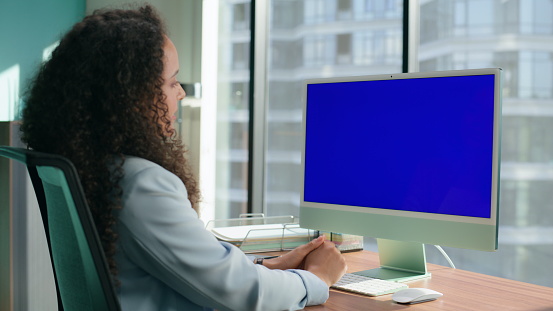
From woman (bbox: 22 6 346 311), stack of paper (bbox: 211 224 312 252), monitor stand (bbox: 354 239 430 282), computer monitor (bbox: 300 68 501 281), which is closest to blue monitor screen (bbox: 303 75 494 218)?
computer monitor (bbox: 300 68 501 281)

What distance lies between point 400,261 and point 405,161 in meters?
0.29

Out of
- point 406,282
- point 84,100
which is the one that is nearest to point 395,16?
point 406,282

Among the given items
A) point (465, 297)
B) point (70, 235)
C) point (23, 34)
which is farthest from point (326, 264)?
point (23, 34)

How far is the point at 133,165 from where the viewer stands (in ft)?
3.13

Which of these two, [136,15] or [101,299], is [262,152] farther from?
[101,299]

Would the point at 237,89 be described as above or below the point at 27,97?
above

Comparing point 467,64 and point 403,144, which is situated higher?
point 467,64

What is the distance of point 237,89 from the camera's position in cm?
373

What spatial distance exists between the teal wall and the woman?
8.59 ft

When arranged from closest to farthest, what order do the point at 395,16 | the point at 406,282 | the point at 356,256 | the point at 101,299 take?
the point at 101,299, the point at 406,282, the point at 356,256, the point at 395,16

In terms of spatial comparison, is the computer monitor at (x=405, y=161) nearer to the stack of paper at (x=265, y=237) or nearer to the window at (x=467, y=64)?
the window at (x=467, y=64)

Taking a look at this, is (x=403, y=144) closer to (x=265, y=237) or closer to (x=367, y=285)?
(x=367, y=285)

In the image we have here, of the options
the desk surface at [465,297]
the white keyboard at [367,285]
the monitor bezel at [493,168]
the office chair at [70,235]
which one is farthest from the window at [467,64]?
the office chair at [70,235]

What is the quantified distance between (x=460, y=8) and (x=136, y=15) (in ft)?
6.26
